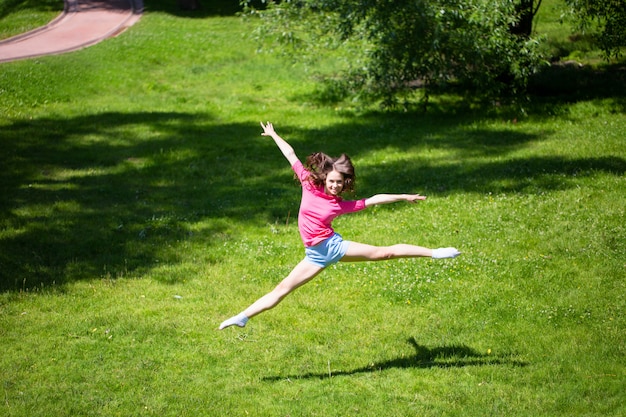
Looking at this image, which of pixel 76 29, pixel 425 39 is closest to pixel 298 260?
pixel 425 39

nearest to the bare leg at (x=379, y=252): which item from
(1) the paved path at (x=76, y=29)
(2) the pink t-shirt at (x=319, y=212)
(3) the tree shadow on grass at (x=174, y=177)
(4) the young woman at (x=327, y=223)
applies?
(4) the young woman at (x=327, y=223)

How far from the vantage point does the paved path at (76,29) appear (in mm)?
25891

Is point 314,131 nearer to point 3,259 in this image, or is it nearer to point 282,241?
point 282,241

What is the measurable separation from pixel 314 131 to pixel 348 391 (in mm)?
11907

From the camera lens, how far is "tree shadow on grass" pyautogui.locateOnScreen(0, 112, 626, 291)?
1195 centimetres

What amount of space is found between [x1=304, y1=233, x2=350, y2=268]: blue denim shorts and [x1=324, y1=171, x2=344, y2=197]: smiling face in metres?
0.49

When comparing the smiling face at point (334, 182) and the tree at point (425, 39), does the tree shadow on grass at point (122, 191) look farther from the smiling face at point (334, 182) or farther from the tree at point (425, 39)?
the smiling face at point (334, 182)

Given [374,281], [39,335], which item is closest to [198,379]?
[39,335]

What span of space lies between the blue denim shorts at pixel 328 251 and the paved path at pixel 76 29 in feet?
65.3

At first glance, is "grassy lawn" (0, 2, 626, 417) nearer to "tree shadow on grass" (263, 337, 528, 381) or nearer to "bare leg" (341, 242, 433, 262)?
"tree shadow on grass" (263, 337, 528, 381)

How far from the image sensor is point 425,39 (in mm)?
18156

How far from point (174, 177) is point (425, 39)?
7.34m

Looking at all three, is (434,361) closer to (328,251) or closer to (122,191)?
(328,251)

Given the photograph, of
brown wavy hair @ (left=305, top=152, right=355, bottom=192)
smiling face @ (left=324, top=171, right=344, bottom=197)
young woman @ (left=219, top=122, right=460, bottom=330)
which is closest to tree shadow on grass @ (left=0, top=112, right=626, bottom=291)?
young woman @ (left=219, top=122, right=460, bottom=330)
